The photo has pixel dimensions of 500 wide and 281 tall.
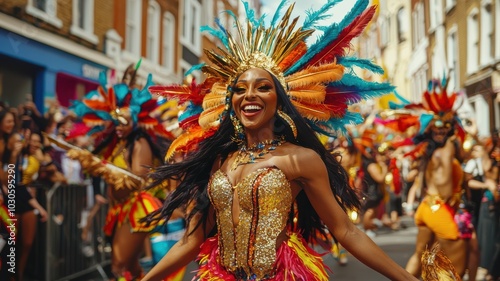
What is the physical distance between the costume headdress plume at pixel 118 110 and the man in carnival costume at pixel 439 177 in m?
2.46

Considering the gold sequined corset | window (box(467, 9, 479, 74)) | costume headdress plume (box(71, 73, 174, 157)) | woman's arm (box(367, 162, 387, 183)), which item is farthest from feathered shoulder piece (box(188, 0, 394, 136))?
window (box(467, 9, 479, 74))

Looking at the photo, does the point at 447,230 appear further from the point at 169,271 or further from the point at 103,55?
the point at 103,55

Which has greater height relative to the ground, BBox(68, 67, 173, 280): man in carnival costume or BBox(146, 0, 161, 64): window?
BBox(146, 0, 161, 64): window

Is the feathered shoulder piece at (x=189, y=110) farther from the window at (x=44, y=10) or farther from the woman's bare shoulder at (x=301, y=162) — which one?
the window at (x=44, y=10)

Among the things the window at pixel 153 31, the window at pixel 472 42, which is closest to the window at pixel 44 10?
the window at pixel 153 31

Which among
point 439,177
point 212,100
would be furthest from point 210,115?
point 439,177

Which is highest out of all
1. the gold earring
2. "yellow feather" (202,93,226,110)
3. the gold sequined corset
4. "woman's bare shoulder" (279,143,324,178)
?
"yellow feather" (202,93,226,110)

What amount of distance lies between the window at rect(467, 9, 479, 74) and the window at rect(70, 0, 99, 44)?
281 inches

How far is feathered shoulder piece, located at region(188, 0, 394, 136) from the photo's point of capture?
3.04 meters

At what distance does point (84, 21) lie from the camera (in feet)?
34.3

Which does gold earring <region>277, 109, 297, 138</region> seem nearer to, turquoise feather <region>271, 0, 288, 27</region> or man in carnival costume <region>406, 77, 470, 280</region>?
turquoise feather <region>271, 0, 288, 27</region>

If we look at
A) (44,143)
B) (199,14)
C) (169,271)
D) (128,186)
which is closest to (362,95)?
(169,271)

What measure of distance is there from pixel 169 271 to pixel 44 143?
14.7ft

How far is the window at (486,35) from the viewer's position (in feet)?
39.3
